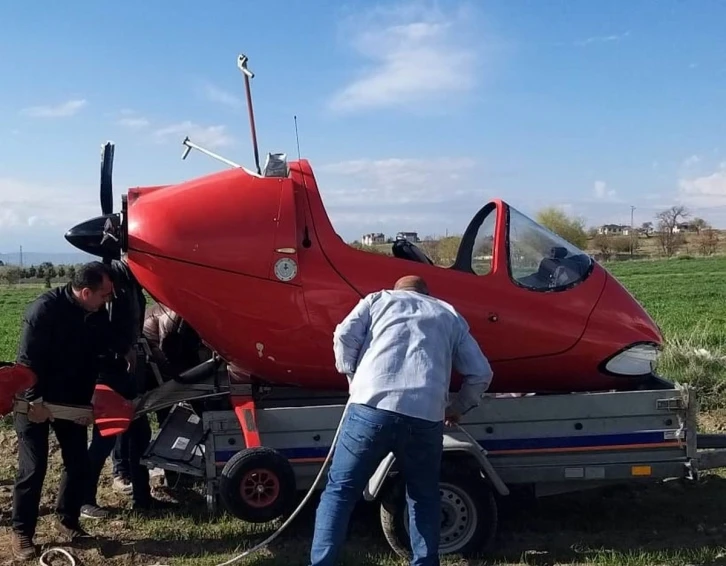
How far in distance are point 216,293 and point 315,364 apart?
83 centimetres

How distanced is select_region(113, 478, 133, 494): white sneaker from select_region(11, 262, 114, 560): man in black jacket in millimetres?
1093

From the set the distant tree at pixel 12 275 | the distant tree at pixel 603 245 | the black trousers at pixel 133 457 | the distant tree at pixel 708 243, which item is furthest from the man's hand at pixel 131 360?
the distant tree at pixel 708 243

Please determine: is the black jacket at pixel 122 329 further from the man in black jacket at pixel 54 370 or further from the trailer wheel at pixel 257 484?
the trailer wheel at pixel 257 484

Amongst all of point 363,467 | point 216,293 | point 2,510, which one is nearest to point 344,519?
point 363,467

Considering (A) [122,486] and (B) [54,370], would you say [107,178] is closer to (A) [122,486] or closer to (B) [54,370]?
(B) [54,370]

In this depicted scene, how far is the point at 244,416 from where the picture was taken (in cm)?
517

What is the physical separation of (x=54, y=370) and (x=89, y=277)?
68 cm

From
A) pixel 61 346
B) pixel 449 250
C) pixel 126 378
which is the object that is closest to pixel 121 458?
pixel 126 378

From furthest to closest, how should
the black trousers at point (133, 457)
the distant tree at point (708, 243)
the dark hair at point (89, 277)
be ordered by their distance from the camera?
the distant tree at point (708, 243) → the black trousers at point (133, 457) → the dark hair at point (89, 277)

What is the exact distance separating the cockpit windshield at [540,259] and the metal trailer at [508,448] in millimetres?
818

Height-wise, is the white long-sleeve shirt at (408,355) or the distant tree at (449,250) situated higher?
the distant tree at (449,250)

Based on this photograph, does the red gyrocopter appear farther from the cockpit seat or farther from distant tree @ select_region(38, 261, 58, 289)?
distant tree @ select_region(38, 261, 58, 289)

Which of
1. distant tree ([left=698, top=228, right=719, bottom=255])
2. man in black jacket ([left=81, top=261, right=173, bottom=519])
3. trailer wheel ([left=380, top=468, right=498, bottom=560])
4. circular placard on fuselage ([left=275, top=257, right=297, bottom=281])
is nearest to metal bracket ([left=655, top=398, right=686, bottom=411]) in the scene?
trailer wheel ([left=380, top=468, right=498, bottom=560])

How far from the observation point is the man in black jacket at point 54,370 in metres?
5.08
